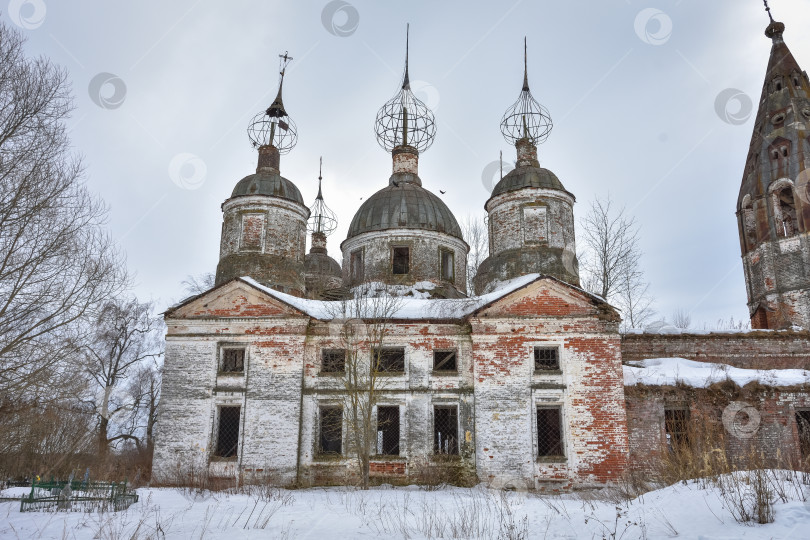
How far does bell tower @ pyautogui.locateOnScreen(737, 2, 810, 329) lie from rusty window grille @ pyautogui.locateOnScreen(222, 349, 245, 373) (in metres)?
19.9

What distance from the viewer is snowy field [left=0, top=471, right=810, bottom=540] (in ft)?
22.9

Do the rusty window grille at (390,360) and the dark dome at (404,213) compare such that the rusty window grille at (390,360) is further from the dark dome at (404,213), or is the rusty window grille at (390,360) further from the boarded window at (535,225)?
the boarded window at (535,225)

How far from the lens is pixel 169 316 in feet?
58.9

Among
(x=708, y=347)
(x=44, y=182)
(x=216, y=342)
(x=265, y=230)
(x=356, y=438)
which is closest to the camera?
(x=44, y=182)

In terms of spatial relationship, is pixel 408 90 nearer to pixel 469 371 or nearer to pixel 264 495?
pixel 469 371

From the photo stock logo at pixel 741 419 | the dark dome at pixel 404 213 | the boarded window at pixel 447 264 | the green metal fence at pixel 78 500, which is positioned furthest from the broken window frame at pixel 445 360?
the green metal fence at pixel 78 500

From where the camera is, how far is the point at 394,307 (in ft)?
59.8

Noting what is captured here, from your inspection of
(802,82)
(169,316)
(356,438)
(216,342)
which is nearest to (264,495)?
(356,438)

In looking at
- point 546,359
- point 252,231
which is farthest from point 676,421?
point 252,231

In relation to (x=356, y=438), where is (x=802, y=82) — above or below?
above

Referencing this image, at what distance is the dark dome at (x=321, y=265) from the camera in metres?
30.5

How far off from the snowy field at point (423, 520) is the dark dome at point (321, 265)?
18.5 metres

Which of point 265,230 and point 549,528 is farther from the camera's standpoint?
point 265,230

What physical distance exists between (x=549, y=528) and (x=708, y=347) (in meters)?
14.4
